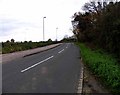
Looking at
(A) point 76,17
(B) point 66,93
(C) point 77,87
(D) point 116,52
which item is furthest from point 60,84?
(A) point 76,17

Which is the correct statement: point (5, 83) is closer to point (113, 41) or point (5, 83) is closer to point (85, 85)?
point (85, 85)

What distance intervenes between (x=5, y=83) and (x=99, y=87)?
4084mm

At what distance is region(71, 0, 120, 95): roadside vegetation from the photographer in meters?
14.7

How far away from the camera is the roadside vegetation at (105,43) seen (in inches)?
577

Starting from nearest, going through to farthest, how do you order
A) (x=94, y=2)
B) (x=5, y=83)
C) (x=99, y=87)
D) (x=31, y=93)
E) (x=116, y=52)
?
1. (x=31, y=93)
2. (x=99, y=87)
3. (x=5, y=83)
4. (x=116, y=52)
5. (x=94, y=2)

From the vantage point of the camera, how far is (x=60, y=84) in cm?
1441

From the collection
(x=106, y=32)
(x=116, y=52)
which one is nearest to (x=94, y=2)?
(x=106, y=32)

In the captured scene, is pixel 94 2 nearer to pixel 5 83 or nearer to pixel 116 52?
pixel 116 52

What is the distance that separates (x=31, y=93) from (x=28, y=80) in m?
3.85

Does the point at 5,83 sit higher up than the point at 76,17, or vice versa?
the point at 76,17

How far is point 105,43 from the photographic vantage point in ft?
157

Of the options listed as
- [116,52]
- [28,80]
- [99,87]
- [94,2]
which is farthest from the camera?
[94,2]

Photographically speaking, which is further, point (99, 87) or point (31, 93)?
point (99, 87)

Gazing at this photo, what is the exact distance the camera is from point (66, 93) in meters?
12.0
